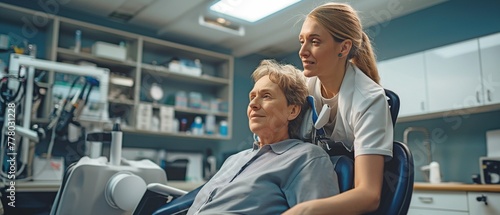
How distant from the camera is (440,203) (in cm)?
246

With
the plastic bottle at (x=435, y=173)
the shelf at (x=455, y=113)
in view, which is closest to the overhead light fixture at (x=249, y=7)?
the shelf at (x=455, y=113)

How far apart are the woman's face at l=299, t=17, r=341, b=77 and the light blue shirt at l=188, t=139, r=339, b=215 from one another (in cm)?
24

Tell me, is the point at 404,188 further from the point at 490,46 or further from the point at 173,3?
the point at 173,3

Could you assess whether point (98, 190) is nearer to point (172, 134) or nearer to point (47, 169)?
point (47, 169)

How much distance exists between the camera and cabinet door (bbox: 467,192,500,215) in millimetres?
2178

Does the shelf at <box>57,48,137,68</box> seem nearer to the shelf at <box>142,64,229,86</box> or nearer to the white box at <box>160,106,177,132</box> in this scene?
the shelf at <box>142,64,229,86</box>

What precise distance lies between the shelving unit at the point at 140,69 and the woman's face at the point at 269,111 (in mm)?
2183

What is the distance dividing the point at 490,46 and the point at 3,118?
306 centimetres

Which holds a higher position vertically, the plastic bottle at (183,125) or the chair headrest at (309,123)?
the plastic bottle at (183,125)

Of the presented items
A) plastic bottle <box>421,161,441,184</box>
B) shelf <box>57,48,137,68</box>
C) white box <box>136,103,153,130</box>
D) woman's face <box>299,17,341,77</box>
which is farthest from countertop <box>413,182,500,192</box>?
shelf <box>57,48,137,68</box>

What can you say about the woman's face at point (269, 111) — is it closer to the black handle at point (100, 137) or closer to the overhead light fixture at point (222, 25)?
the black handle at point (100, 137)

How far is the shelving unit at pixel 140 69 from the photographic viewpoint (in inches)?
123

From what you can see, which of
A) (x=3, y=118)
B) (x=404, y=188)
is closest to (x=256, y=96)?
(x=404, y=188)

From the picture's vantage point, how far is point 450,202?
2.40 meters
